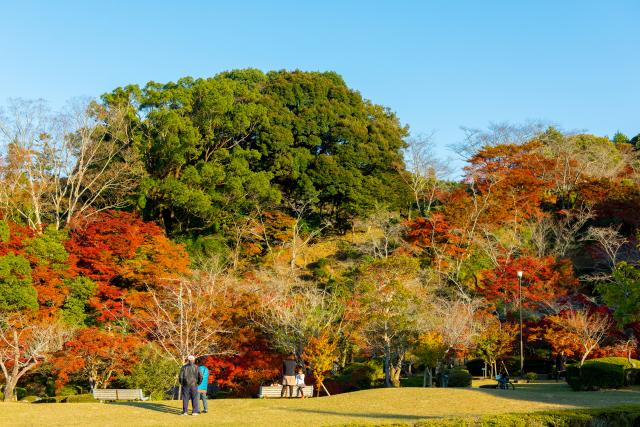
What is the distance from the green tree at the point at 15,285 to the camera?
25.2 metres

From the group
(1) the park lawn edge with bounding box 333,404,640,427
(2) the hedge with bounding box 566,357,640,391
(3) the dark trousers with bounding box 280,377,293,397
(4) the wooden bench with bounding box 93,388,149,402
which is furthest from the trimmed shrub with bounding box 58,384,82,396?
(1) the park lawn edge with bounding box 333,404,640,427

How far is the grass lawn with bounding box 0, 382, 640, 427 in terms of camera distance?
11.8 meters

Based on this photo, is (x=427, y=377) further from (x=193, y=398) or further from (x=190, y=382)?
(x=190, y=382)

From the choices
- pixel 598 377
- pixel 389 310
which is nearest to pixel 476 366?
pixel 389 310

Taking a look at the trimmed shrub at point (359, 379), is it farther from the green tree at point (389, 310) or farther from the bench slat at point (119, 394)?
the bench slat at point (119, 394)

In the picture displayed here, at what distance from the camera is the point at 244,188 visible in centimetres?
3741

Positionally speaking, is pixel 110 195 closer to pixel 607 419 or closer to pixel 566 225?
pixel 566 225

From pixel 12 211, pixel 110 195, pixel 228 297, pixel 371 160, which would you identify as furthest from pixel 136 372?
pixel 371 160

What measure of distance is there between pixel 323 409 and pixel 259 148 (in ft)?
91.9

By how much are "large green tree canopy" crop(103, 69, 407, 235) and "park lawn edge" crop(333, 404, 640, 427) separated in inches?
1022

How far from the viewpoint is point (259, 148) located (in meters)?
40.5

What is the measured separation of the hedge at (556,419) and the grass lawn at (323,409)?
2.70 ft

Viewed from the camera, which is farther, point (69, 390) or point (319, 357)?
point (69, 390)

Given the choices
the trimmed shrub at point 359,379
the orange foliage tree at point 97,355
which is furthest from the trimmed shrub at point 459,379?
the orange foliage tree at point 97,355
